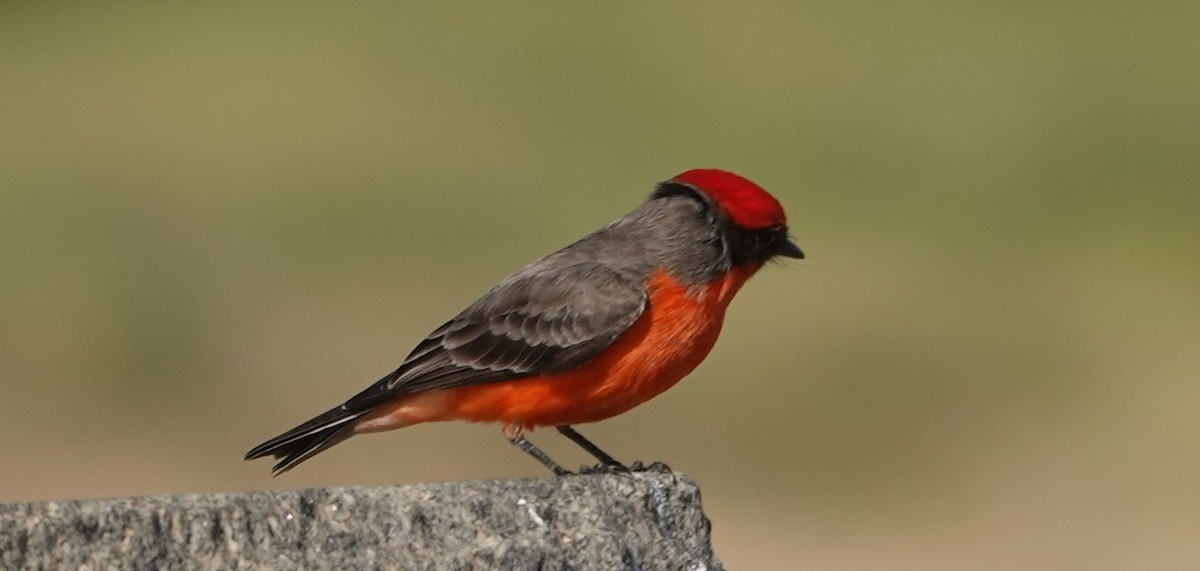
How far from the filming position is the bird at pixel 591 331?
5.61 meters

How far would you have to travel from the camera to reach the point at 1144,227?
47.0 feet

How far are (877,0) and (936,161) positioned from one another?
2914 millimetres

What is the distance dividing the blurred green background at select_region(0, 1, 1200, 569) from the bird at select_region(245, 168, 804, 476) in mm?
4252

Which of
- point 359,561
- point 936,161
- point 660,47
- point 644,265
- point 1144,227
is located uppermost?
point 660,47

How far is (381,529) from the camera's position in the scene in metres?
3.31

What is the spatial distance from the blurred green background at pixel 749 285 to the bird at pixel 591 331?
13.9ft

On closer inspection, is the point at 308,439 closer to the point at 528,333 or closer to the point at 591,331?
the point at 528,333

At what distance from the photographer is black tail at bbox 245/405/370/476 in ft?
18.2

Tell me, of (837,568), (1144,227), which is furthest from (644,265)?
(1144,227)

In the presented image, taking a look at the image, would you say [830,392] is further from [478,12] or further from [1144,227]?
[478,12]

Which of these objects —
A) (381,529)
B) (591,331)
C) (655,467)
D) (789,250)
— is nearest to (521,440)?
(591,331)

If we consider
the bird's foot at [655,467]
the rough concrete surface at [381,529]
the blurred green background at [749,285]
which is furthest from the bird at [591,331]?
the blurred green background at [749,285]

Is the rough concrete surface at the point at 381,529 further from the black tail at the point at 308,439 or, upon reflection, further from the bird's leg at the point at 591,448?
the black tail at the point at 308,439

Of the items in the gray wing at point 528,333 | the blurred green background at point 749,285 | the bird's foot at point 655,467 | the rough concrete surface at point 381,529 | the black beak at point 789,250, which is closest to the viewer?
the rough concrete surface at point 381,529
